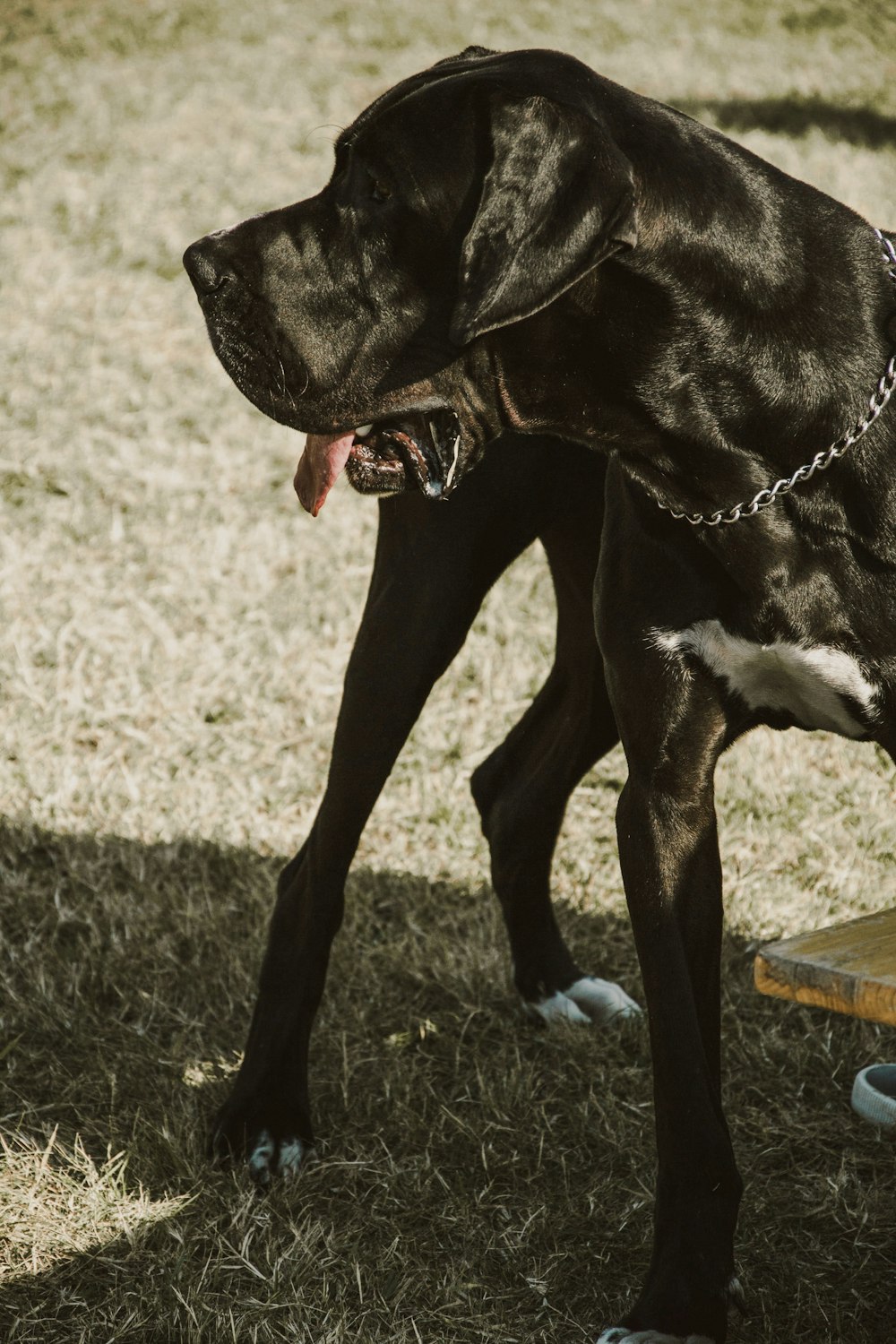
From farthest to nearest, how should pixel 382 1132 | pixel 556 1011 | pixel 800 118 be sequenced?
pixel 800 118 → pixel 556 1011 → pixel 382 1132

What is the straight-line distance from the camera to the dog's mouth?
2.17 meters

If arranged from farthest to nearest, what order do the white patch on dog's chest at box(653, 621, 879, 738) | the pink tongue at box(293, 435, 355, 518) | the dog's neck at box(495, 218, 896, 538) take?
the pink tongue at box(293, 435, 355, 518), the white patch on dog's chest at box(653, 621, 879, 738), the dog's neck at box(495, 218, 896, 538)

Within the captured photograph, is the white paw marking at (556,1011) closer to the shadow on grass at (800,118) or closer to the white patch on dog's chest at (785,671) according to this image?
the white patch on dog's chest at (785,671)

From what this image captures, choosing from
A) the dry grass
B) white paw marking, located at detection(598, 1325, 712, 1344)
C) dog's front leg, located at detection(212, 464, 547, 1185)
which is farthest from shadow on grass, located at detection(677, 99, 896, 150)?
white paw marking, located at detection(598, 1325, 712, 1344)

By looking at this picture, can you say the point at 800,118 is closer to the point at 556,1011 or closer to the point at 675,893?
the point at 556,1011

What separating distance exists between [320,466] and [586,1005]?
1396mm

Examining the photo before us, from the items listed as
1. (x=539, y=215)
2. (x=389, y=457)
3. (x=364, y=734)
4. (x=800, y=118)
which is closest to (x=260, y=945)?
(x=364, y=734)

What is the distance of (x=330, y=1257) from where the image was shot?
2.39 meters

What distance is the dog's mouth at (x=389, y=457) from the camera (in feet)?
7.12

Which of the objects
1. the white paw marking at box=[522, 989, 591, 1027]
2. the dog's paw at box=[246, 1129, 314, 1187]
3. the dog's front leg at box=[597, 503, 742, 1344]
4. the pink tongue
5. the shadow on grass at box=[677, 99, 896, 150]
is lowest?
the dog's paw at box=[246, 1129, 314, 1187]

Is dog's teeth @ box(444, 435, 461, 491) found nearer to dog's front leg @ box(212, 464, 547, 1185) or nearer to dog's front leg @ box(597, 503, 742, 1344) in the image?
dog's front leg @ box(597, 503, 742, 1344)

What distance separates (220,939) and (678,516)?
66.1 inches

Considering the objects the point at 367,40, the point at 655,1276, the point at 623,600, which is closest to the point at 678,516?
the point at 623,600

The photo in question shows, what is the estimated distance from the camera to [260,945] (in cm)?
337
